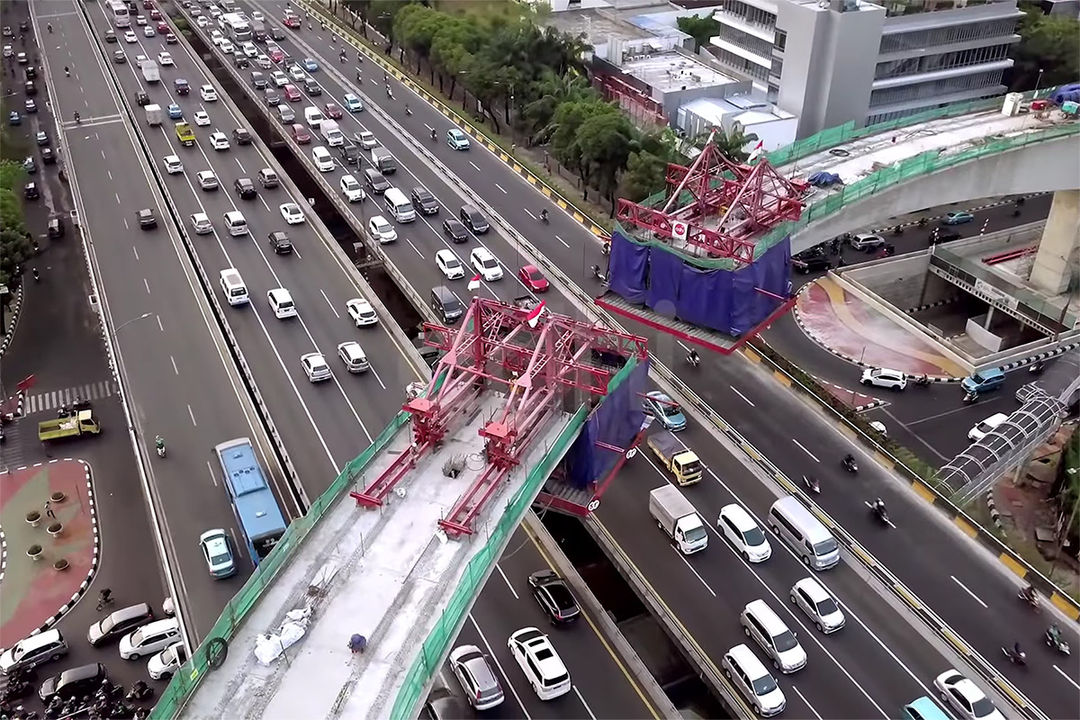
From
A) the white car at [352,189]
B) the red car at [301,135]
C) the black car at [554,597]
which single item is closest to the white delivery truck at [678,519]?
the black car at [554,597]

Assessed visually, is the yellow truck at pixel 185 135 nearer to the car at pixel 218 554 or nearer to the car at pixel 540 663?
the car at pixel 218 554

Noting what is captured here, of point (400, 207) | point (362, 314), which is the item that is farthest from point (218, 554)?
point (400, 207)

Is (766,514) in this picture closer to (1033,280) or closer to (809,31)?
(1033,280)

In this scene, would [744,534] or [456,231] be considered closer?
[744,534]

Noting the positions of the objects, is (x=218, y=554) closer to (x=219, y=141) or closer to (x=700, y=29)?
(x=219, y=141)

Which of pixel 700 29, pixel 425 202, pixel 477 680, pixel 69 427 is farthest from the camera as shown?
pixel 700 29

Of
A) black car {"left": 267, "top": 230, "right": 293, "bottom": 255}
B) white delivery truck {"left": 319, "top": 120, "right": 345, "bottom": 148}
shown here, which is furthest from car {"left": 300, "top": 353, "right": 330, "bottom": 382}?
white delivery truck {"left": 319, "top": 120, "right": 345, "bottom": 148}

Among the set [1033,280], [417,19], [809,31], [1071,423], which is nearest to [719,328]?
[1071,423]
